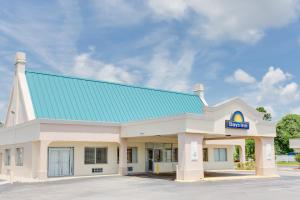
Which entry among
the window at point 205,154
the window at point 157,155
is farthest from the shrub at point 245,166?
the window at point 157,155

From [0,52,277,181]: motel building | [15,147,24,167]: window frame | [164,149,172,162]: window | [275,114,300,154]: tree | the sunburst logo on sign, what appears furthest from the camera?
[275,114,300,154]: tree

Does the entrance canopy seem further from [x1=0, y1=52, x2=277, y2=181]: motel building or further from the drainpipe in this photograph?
the drainpipe

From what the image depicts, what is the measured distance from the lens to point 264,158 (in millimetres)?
33656

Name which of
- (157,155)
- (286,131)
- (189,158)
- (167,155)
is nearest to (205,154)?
(167,155)

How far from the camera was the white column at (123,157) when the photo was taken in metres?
34.4

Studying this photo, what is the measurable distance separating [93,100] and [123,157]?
21.2 feet

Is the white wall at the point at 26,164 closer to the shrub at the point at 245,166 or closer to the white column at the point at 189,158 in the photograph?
the white column at the point at 189,158

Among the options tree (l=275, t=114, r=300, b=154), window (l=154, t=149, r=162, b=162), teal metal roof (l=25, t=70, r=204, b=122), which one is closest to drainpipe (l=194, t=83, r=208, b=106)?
teal metal roof (l=25, t=70, r=204, b=122)

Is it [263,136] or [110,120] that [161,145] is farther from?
[263,136]

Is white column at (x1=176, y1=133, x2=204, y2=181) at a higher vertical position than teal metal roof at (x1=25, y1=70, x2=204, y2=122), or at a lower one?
lower

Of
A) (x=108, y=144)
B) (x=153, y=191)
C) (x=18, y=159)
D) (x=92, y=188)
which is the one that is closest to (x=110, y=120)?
(x=108, y=144)

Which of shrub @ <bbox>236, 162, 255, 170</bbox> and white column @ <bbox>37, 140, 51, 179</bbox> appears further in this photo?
shrub @ <bbox>236, 162, 255, 170</bbox>

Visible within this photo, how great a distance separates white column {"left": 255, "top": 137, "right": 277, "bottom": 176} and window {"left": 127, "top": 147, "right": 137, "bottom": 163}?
1144 cm

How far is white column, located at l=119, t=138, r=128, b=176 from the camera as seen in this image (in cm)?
3444
